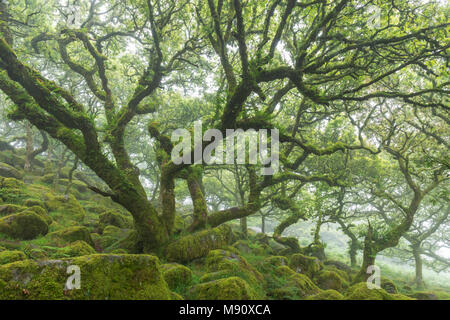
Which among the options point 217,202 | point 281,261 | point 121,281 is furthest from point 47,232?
point 217,202

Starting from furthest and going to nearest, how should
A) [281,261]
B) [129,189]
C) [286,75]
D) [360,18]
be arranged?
[281,261]
[360,18]
[129,189]
[286,75]

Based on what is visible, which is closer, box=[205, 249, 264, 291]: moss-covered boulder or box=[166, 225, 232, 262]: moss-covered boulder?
box=[205, 249, 264, 291]: moss-covered boulder

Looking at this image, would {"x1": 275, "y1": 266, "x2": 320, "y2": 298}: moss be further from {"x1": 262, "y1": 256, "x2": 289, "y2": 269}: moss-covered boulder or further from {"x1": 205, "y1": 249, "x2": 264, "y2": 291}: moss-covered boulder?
{"x1": 205, "y1": 249, "x2": 264, "y2": 291}: moss-covered boulder

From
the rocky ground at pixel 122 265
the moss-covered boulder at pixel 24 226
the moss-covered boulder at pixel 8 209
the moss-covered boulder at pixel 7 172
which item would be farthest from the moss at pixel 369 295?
the moss-covered boulder at pixel 7 172

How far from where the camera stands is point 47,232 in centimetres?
940

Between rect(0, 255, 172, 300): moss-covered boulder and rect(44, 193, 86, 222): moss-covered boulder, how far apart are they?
1116 centimetres

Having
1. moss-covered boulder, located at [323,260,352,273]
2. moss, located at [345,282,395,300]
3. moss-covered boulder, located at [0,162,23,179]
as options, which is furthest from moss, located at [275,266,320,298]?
moss-covered boulder, located at [0,162,23,179]

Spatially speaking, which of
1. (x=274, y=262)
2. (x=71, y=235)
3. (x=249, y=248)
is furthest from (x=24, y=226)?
(x=249, y=248)

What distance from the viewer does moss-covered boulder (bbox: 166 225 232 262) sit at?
875 centimetres

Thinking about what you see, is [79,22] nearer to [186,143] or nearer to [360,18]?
[186,143]

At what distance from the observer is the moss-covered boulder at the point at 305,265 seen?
1099 centimetres

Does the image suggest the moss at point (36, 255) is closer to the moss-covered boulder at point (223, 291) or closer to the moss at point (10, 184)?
the moss-covered boulder at point (223, 291)

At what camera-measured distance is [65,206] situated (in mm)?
13578
